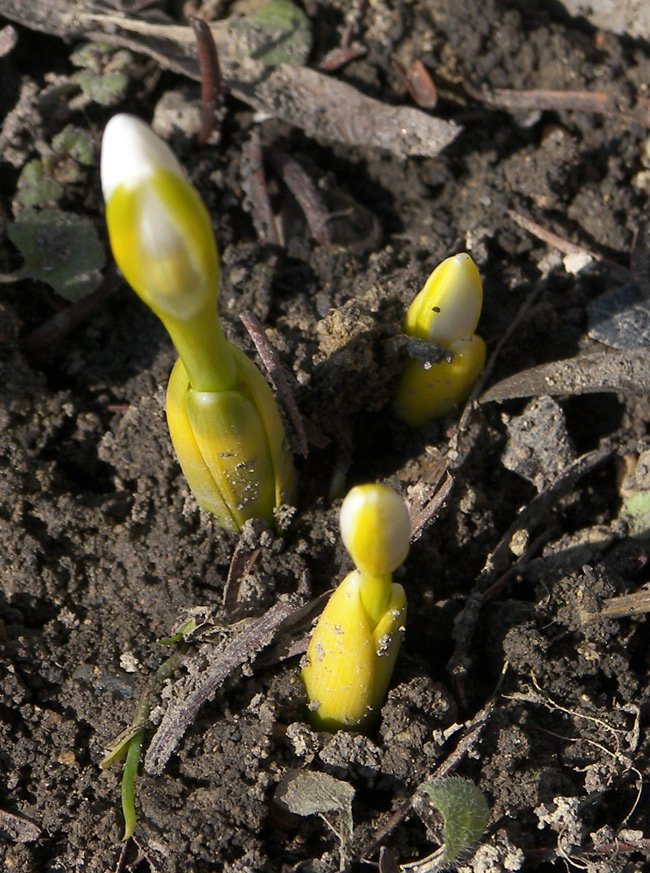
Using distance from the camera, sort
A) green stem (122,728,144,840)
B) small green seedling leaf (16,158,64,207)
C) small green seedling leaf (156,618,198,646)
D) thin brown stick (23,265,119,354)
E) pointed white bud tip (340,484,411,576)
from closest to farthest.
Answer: pointed white bud tip (340,484,411,576), green stem (122,728,144,840), small green seedling leaf (156,618,198,646), thin brown stick (23,265,119,354), small green seedling leaf (16,158,64,207)

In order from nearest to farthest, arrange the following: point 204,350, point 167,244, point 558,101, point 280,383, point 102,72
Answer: point 167,244 < point 204,350 < point 280,383 < point 102,72 < point 558,101

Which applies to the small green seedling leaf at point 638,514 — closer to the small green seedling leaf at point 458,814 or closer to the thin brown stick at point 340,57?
the small green seedling leaf at point 458,814

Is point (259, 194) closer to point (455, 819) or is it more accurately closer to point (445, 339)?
point (445, 339)

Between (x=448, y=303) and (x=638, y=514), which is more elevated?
(x=448, y=303)

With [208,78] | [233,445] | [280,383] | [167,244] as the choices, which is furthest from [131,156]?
[208,78]

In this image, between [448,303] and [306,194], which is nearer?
[448,303]

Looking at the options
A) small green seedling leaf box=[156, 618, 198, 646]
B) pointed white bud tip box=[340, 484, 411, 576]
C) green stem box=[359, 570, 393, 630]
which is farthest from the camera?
small green seedling leaf box=[156, 618, 198, 646]

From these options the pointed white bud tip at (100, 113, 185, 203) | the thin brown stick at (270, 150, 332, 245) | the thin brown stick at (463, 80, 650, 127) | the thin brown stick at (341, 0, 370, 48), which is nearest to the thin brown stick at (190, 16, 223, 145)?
the thin brown stick at (270, 150, 332, 245)

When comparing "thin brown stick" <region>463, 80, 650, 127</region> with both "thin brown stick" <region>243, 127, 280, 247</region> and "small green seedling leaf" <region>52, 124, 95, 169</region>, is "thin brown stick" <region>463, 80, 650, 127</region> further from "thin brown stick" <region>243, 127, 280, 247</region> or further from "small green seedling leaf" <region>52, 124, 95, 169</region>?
"small green seedling leaf" <region>52, 124, 95, 169</region>
